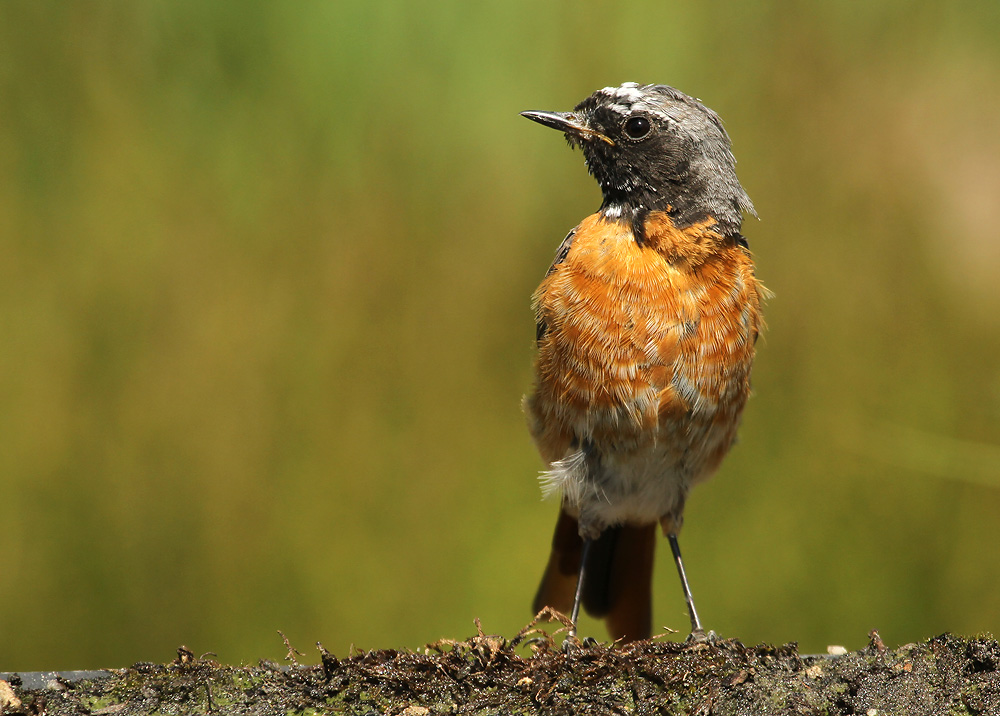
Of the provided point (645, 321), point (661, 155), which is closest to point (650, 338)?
point (645, 321)

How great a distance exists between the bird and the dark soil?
3.09 feet

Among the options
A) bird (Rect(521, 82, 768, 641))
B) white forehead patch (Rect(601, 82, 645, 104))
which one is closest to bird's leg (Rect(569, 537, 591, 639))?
bird (Rect(521, 82, 768, 641))

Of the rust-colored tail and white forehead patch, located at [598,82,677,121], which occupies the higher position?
white forehead patch, located at [598,82,677,121]

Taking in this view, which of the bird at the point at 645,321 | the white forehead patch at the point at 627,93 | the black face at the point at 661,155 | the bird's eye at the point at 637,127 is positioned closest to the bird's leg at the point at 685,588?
the bird at the point at 645,321

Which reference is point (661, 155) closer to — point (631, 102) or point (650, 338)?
point (631, 102)

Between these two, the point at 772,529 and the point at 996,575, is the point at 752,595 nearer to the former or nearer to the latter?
the point at 772,529

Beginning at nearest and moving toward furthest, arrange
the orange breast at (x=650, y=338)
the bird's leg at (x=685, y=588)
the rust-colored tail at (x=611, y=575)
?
1. the orange breast at (x=650, y=338)
2. the bird's leg at (x=685, y=588)
3. the rust-colored tail at (x=611, y=575)

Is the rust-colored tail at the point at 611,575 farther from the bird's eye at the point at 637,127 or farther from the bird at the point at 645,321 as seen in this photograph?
the bird's eye at the point at 637,127

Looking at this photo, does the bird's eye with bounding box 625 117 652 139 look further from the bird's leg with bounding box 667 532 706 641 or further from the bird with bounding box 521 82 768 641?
the bird's leg with bounding box 667 532 706 641

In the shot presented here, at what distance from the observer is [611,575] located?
11.1 ft

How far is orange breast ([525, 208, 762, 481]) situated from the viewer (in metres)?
2.64

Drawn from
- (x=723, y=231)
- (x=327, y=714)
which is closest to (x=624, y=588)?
(x=723, y=231)

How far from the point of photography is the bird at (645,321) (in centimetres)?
265

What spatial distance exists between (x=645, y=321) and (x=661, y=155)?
58 centimetres
